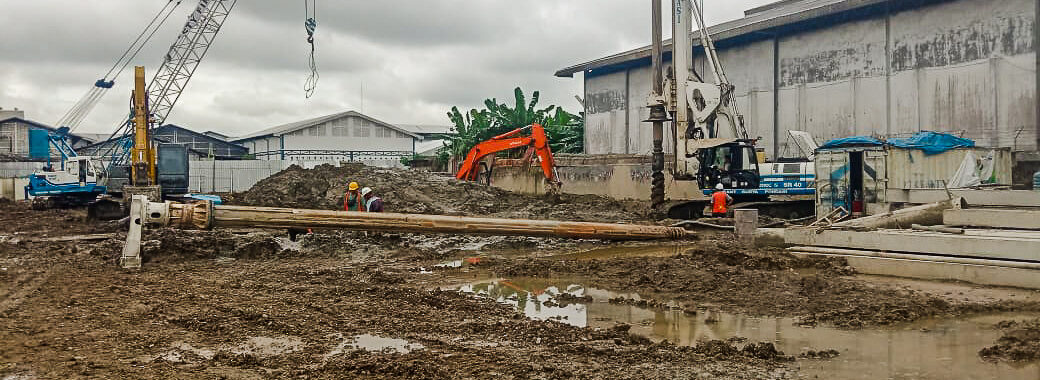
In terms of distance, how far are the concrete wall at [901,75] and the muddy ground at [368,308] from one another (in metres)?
11.9

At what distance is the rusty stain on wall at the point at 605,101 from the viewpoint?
116 ft

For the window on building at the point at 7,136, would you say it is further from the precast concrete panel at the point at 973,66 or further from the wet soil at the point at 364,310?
the precast concrete panel at the point at 973,66

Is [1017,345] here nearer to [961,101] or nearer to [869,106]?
[961,101]

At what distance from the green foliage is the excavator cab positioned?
1795 centimetres

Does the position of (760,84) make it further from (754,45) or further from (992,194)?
(992,194)

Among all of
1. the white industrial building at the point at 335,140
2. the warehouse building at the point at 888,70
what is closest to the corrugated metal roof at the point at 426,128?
the white industrial building at the point at 335,140

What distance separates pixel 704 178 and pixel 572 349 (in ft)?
49.8

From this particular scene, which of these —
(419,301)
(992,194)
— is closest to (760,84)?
(992,194)

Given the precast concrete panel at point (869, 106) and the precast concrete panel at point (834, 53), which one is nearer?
the precast concrete panel at point (869, 106)

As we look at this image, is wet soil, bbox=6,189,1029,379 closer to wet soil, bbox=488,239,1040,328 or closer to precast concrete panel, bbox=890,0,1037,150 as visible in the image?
wet soil, bbox=488,239,1040,328

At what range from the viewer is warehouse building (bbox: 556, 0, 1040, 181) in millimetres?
21781

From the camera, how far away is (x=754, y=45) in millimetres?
29266

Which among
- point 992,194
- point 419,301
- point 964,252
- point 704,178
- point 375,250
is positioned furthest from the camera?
point 704,178

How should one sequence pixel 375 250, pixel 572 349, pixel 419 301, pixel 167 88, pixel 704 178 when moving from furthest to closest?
pixel 167 88
pixel 704 178
pixel 375 250
pixel 419 301
pixel 572 349
